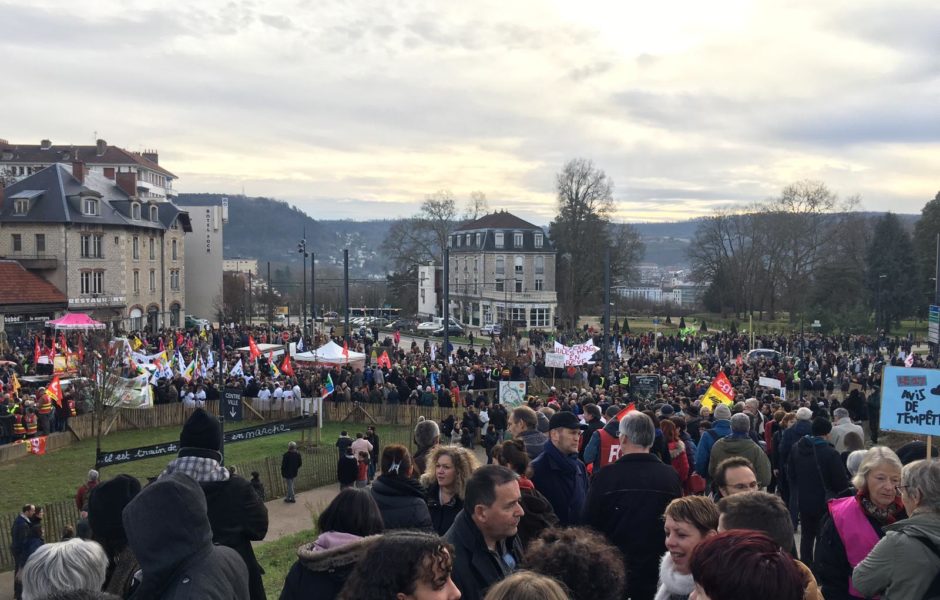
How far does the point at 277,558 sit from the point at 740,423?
26.0 feet

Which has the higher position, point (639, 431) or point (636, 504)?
point (639, 431)

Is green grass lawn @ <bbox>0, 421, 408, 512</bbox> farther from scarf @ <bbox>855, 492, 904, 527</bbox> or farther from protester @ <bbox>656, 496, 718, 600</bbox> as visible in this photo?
scarf @ <bbox>855, 492, 904, 527</bbox>

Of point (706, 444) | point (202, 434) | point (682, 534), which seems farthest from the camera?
point (706, 444)

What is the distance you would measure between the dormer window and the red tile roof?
18.0 feet

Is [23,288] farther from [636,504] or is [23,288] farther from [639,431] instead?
[636,504]

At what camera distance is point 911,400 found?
31.2 ft

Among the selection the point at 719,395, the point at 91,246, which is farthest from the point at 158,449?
the point at 91,246

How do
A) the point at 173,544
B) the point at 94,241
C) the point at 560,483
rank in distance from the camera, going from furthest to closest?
the point at 94,241
the point at 560,483
the point at 173,544

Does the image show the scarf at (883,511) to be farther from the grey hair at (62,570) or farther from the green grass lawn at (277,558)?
the green grass lawn at (277,558)

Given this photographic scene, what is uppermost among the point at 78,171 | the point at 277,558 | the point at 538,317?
the point at 78,171

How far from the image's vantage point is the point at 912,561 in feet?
14.2

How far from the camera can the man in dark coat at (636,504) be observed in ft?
19.3

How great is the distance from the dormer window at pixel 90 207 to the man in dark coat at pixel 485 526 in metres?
57.6

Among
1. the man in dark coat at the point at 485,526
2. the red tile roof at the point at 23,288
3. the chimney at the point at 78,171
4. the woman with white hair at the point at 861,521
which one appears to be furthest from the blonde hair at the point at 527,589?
the chimney at the point at 78,171
